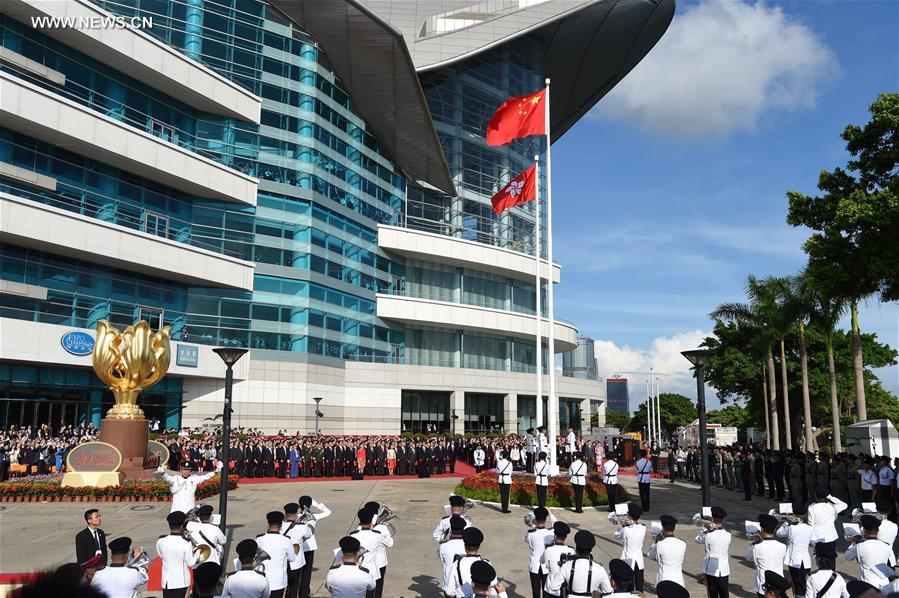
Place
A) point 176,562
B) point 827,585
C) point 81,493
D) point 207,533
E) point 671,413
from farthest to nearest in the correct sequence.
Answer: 1. point 671,413
2. point 81,493
3. point 207,533
4. point 176,562
5. point 827,585

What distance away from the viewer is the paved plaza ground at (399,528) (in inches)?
508

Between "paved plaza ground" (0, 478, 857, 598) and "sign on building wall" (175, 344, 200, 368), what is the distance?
17.3 metres

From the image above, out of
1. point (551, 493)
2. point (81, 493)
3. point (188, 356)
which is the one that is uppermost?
point (188, 356)

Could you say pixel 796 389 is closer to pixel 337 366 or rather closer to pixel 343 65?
pixel 337 366

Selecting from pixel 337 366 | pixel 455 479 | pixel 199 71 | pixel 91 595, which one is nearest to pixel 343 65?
pixel 199 71

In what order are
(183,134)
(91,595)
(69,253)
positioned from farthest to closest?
(183,134), (69,253), (91,595)

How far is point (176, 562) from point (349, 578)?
296 cm

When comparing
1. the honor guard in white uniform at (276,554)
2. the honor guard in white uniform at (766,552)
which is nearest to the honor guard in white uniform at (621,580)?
the honor guard in white uniform at (766,552)

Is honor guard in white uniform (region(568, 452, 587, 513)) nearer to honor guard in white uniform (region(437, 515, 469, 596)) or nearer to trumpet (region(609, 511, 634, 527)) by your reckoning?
trumpet (region(609, 511, 634, 527))

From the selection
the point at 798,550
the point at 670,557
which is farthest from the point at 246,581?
the point at 798,550

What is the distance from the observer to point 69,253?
37.9 metres

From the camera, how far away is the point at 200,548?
9.51 m

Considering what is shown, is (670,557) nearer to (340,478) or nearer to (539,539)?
(539,539)

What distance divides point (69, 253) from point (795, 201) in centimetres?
3717
